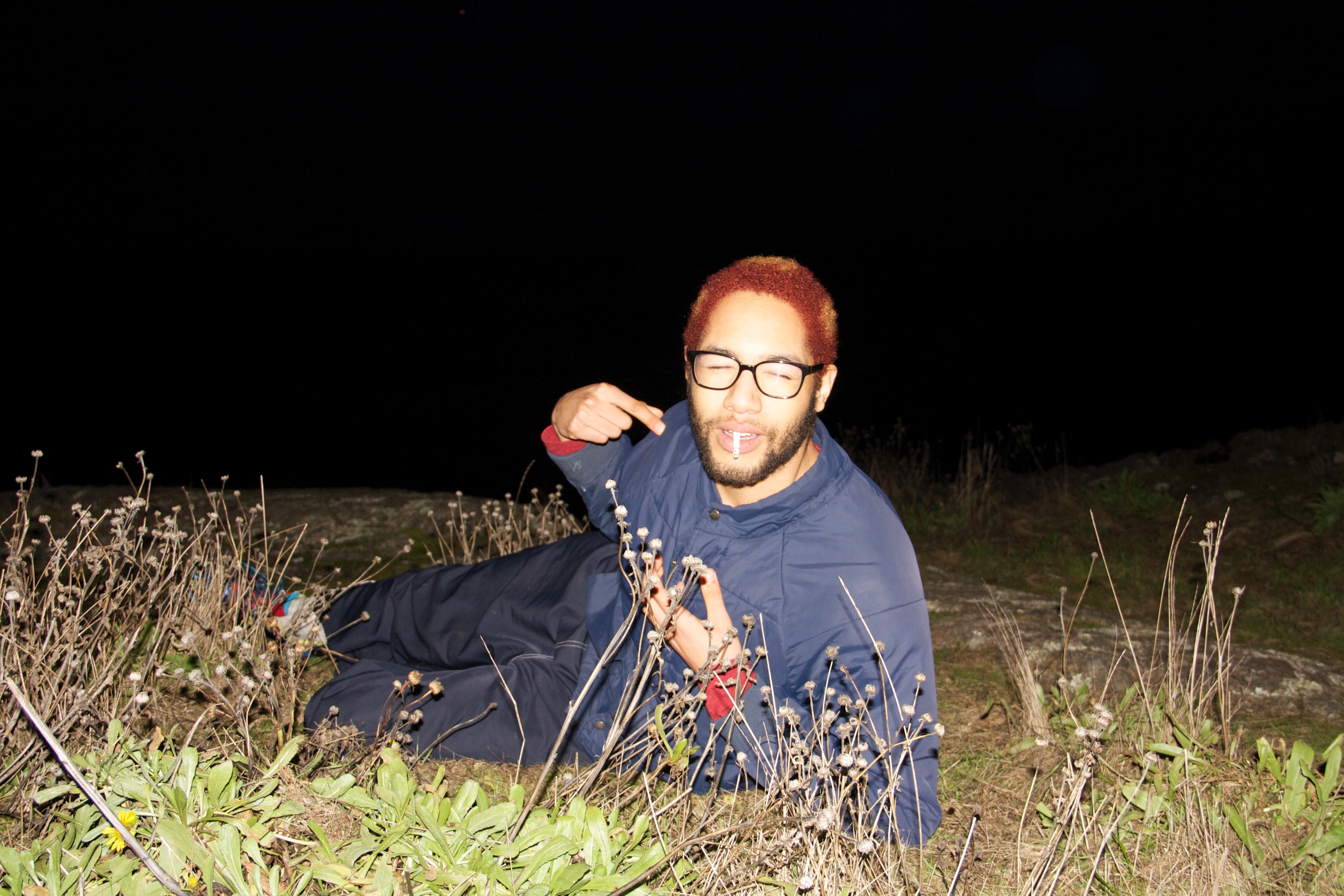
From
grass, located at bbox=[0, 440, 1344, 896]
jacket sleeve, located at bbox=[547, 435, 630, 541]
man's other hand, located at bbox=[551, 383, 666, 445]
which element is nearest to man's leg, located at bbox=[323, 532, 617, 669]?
jacket sleeve, located at bbox=[547, 435, 630, 541]

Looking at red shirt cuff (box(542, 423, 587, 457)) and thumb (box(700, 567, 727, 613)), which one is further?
red shirt cuff (box(542, 423, 587, 457))

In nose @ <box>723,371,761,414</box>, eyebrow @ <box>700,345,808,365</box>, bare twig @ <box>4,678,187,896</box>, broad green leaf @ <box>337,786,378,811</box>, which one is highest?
eyebrow @ <box>700,345,808,365</box>

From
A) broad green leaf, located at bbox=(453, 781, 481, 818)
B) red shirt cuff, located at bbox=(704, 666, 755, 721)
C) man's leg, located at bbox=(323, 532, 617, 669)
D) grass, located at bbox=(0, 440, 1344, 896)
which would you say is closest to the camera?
grass, located at bbox=(0, 440, 1344, 896)

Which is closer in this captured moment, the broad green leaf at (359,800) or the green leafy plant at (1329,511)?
the broad green leaf at (359,800)

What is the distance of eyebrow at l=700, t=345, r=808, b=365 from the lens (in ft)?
8.39

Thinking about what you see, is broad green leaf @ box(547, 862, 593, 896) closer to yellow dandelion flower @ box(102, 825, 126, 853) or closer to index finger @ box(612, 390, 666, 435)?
yellow dandelion flower @ box(102, 825, 126, 853)

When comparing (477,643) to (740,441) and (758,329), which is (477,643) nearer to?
(740,441)

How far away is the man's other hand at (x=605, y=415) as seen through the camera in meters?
3.08

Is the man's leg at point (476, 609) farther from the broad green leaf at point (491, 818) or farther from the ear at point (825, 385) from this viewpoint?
the broad green leaf at point (491, 818)

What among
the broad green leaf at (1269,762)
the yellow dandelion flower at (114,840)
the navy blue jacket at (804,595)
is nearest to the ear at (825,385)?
the navy blue jacket at (804,595)

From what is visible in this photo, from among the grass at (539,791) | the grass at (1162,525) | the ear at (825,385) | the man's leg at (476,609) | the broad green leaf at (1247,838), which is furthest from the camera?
the grass at (1162,525)

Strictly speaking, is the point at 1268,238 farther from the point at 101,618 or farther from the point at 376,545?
the point at 101,618

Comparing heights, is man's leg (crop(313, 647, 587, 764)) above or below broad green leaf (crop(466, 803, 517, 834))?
below

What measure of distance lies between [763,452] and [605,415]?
0.71m
